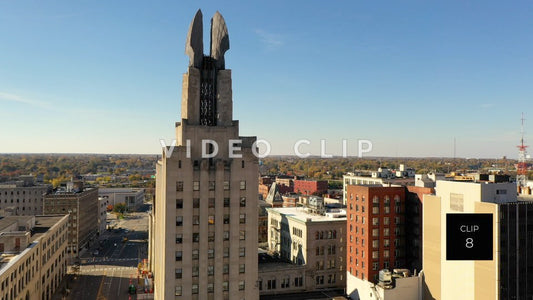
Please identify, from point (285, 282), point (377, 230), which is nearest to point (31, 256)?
point (285, 282)

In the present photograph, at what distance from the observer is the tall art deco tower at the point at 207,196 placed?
7025cm

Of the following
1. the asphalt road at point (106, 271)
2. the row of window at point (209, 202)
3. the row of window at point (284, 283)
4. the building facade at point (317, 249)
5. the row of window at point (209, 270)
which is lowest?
the asphalt road at point (106, 271)

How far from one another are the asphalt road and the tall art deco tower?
2344 inches

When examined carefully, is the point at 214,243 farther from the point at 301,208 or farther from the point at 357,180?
the point at 357,180

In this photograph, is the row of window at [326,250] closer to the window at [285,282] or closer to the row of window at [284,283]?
the row of window at [284,283]

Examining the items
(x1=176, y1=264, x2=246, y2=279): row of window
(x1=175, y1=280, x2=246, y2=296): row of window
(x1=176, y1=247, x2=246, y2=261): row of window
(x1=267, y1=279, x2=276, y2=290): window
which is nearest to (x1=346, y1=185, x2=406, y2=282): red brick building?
(x1=267, y1=279, x2=276, y2=290): window

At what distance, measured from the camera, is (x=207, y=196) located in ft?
236

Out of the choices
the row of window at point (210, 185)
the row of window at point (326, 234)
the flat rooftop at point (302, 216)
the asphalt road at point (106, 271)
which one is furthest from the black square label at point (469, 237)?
the asphalt road at point (106, 271)

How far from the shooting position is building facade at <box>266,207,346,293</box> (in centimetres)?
12394

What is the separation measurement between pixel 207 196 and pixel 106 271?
96.8 metres

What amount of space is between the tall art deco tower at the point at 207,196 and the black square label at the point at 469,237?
4396cm

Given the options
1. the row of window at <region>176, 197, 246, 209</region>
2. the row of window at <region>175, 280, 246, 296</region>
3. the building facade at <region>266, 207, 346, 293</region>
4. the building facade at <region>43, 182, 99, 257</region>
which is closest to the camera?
the row of window at <region>175, 280, 246, 296</region>

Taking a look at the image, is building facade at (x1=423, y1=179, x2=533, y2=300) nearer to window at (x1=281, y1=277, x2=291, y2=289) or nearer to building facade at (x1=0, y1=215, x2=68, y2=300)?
window at (x1=281, y1=277, x2=291, y2=289)

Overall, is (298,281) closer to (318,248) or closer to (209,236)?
Result: (318,248)
